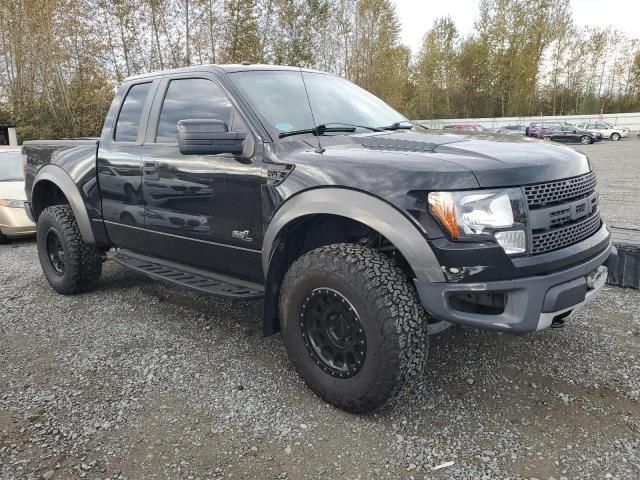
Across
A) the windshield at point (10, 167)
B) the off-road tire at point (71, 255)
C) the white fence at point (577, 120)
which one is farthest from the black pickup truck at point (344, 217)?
the white fence at point (577, 120)

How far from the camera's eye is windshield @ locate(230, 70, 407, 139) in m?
3.00

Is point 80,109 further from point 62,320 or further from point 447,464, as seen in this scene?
point 447,464

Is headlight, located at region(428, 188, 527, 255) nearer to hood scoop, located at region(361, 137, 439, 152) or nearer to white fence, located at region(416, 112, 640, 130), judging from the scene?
hood scoop, located at region(361, 137, 439, 152)

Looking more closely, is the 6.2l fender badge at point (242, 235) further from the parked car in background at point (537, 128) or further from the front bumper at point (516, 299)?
the parked car in background at point (537, 128)

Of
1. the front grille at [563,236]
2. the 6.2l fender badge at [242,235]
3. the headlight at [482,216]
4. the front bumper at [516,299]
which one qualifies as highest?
the headlight at [482,216]

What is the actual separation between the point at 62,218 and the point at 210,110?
6.73 feet

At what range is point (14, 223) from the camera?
277 inches

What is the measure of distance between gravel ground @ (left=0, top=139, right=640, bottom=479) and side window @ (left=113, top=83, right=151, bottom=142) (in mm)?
1454

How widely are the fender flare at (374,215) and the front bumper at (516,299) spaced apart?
0.08 metres

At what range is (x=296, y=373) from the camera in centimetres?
300

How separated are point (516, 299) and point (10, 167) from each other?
781cm

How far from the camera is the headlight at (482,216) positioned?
2139 mm

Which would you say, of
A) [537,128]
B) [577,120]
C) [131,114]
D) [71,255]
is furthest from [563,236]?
[577,120]

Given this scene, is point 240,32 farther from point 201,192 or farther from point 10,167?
point 201,192
